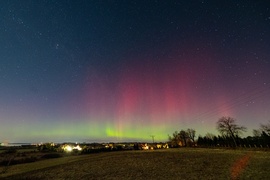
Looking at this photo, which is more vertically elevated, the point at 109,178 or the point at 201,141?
the point at 201,141

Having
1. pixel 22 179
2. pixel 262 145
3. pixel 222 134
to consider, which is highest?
pixel 222 134

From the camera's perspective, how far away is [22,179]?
17109 mm

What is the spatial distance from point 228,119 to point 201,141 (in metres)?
21.0

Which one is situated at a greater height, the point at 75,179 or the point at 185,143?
the point at 185,143

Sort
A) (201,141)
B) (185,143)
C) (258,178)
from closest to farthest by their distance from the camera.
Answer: (258,178) < (201,141) < (185,143)

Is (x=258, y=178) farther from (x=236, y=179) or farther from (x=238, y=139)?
(x=238, y=139)

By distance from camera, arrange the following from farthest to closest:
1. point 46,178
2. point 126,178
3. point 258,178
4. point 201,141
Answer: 1. point 201,141
2. point 46,178
3. point 126,178
4. point 258,178

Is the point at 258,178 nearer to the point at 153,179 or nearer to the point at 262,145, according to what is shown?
the point at 153,179

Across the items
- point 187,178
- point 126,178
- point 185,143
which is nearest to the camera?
point 187,178

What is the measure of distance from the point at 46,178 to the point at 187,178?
36.8 ft

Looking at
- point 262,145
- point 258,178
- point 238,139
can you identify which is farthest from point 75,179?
point 238,139

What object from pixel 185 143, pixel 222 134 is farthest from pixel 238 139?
pixel 185 143

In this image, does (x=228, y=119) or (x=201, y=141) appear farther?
(x=201, y=141)

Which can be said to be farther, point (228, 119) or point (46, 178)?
point (228, 119)
